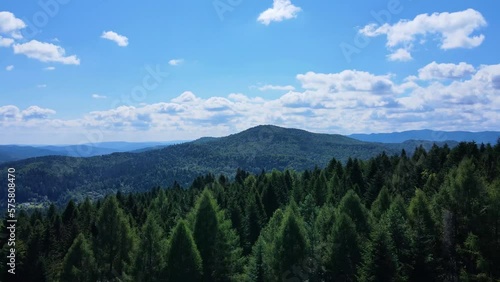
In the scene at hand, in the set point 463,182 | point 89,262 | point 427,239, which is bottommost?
point 89,262

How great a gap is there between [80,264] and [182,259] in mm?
16452

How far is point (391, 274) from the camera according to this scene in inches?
1243

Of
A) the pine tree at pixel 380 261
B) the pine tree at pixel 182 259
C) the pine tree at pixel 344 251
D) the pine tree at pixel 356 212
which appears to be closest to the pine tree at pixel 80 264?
the pine tree at pixel 182 259

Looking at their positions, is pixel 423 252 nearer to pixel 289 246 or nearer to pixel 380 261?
pixel 380 261

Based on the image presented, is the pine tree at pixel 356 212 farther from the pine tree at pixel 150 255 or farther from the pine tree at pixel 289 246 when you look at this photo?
the pine tree at pixel 150 255

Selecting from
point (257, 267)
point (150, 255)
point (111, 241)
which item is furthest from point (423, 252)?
point (111, 241)

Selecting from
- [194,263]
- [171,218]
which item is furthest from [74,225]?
[194,263]

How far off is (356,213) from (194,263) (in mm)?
18495

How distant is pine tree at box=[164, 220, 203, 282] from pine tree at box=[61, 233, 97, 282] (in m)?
13.8

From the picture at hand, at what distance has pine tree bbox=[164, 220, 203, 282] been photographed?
36.7 meters

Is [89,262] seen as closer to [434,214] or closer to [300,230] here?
[300,230]

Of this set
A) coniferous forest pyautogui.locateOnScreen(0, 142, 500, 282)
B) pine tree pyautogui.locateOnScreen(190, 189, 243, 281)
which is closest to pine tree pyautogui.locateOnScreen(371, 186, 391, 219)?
coniferous forest pyautogui.locateOnScreen(0, 142, 500, 282)

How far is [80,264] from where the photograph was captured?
46.0m

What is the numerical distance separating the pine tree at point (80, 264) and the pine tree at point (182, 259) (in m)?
13.8
